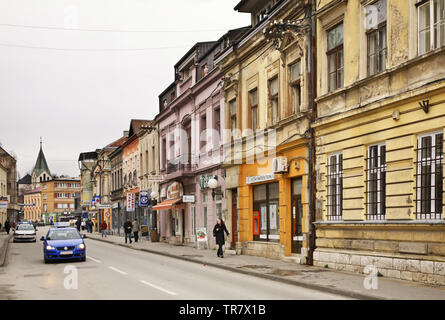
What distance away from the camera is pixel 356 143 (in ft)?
58.3

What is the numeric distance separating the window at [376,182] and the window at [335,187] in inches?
61.0

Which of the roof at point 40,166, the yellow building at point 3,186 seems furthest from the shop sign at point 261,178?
the roof at point 40,166

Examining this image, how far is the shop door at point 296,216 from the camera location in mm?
21797

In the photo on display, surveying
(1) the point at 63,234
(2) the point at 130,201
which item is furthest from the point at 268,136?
(2) the point at 130,201

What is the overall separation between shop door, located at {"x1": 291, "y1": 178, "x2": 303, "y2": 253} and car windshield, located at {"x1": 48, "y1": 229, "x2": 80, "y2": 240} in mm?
8779

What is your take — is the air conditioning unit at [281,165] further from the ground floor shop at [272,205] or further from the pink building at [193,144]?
the pink building at [193,144]

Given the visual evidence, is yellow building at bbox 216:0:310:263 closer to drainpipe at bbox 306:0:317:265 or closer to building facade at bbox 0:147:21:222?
drainpipe at bbox 306:0:317:265

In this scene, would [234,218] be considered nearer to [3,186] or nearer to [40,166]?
[3,186]

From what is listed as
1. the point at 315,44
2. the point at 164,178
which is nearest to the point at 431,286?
the point at 315,44

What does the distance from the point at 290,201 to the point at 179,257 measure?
6352 mm

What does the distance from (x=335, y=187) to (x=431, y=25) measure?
6.19 meters

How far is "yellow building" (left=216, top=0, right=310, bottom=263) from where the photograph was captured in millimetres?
21438

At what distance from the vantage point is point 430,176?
48.3ft
